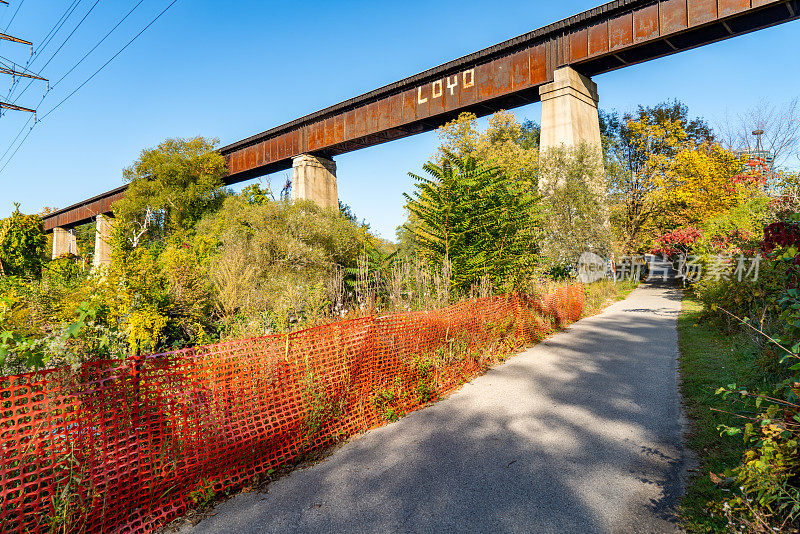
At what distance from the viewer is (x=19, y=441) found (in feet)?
9.53

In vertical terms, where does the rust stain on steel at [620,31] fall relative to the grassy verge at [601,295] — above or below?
above

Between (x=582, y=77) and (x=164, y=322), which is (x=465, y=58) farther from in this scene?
(x=164, y=322)

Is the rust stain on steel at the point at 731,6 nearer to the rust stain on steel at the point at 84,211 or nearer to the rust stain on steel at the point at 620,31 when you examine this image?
the rust stain on steel at the point at 620,31

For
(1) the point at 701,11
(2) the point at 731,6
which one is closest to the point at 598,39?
(1) the point at 701,11

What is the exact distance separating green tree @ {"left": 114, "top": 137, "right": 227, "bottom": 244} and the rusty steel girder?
253 inches

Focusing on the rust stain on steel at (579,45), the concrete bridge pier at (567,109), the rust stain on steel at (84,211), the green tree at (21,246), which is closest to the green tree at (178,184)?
the rust stain on steel at (84,211)

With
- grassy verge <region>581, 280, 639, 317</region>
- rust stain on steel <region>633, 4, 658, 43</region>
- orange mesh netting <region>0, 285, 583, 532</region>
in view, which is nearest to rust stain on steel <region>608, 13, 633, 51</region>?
rust stain on steel <region>633, 4, 658, 43</region>

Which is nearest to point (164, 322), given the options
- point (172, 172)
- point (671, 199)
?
point (671, 199)

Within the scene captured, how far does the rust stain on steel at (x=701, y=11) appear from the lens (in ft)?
46.1

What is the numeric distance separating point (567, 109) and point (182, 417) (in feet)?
60.0

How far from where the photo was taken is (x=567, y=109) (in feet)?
58.1

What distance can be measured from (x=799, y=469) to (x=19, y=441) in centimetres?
503

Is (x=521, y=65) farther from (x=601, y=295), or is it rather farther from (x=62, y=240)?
(x=62, y=240)

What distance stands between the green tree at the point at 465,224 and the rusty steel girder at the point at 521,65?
10.1m
